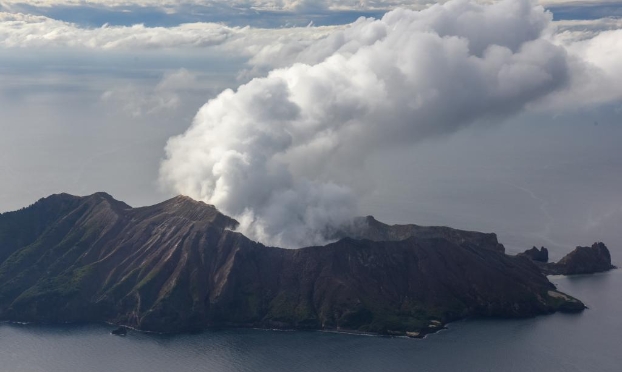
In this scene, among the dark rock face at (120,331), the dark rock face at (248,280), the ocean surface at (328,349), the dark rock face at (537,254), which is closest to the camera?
the ocean surface at (328,349)

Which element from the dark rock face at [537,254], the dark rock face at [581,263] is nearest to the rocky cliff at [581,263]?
the dark rock face at [581,263]

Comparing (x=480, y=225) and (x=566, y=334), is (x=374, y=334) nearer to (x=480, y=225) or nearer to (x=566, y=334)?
(x=566, y=334)

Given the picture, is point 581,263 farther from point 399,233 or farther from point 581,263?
point 399,233

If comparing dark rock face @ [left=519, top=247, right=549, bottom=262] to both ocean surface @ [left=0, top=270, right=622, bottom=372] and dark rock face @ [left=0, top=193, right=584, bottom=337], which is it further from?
ocean surface @ [left=0, top=270, right=622, bottom=372]

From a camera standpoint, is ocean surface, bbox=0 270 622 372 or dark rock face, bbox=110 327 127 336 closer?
ocean surface, bbox=0 270 622 372

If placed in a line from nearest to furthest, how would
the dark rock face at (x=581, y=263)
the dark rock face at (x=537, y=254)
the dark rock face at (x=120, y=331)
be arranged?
1. the dark rock face at (x=120, y=331)
2. the dark rock face at (x=581, y=263)
3. the dark rock face at (x=537, y=254)

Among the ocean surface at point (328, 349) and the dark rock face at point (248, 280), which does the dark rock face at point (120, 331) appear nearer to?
the ocean surface at point (328, 349)

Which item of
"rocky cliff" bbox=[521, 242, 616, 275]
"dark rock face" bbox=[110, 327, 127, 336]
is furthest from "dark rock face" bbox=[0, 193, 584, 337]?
"rocky cliff" bbox=[521, 242, 616, 275]
